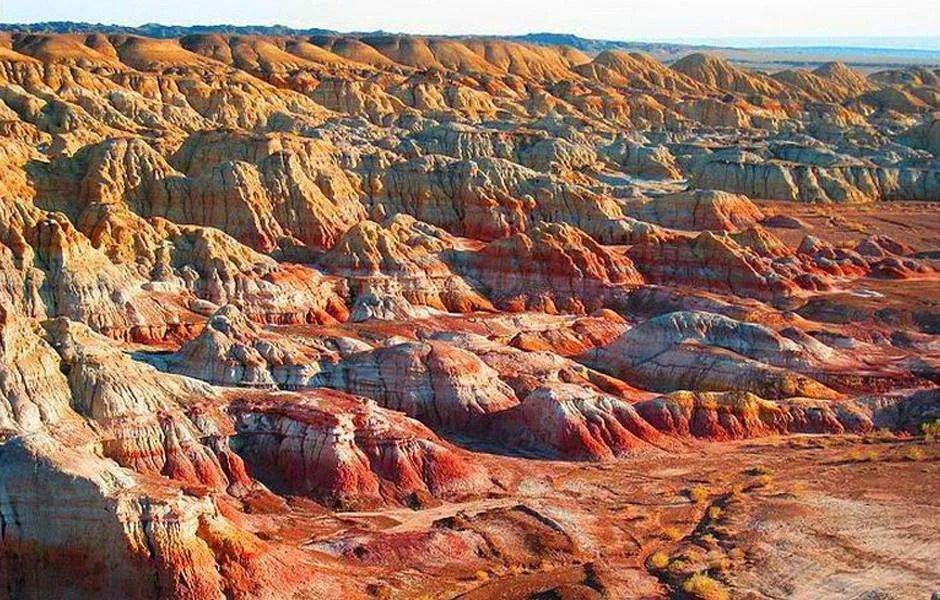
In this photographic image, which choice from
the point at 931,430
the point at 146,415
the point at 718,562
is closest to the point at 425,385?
the point at 146,415

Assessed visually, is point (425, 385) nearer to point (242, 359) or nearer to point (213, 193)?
point (242, 359)

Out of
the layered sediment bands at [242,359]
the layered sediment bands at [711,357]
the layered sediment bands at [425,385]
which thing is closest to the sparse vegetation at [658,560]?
the layered sediment bands at [425,385]

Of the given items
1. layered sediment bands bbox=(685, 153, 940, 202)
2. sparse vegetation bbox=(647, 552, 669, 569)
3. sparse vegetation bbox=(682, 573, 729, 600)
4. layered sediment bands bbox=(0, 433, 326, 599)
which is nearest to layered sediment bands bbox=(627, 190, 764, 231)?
layered sediment bands bbox=(685, 153, 940, 202)

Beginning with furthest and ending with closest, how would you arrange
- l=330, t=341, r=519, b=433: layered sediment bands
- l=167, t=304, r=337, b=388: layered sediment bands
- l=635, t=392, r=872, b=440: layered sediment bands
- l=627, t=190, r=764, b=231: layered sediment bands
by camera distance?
l=627, t=190, r=764, b=231: layered sediment bands
l=635, t=392, r=872, b=440: layered sediment bands
l=330, t=341, r=519, b=433: layered sediment bands
l=167, t=304, r=337, b=388: layered sediment bands

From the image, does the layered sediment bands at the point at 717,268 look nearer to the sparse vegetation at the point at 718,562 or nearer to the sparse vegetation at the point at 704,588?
the sparse vegetation at the point at 718,562

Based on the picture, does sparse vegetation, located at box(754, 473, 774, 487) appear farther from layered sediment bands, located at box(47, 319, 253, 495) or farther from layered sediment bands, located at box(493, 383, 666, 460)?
layered sediment bands, located at box(47, 319, 253, 495)

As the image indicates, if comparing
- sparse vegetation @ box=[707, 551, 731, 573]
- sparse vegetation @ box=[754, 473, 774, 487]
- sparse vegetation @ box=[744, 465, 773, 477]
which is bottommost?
sparse vegetation @ box=[744, 465, 773, 477]
